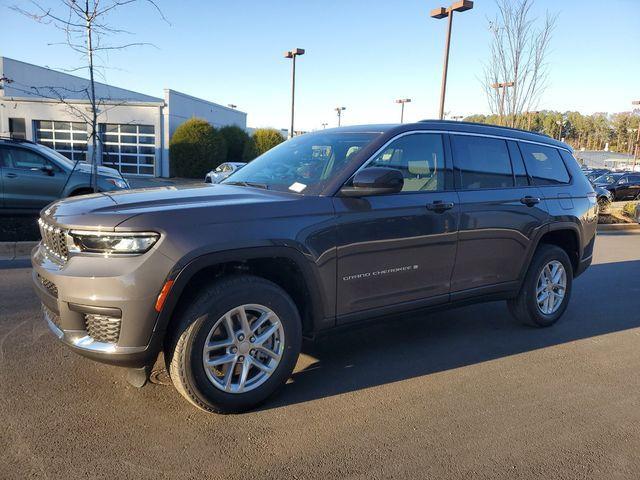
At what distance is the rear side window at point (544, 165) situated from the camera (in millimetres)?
4855

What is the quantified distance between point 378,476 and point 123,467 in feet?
4.34

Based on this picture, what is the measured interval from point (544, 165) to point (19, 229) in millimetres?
8253

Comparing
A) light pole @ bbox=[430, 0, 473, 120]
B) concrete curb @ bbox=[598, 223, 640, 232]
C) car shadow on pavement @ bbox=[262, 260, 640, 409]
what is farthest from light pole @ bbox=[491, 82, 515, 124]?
car shadow on pavement @ bbox=[262, 260, 640, 409]

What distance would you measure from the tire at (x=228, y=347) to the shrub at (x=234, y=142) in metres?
29.8

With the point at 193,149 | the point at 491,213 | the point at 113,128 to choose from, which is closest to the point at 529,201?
the point at 491,213

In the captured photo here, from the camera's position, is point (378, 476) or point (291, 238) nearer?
point (378, 476)

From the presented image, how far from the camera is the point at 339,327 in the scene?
3.52 m

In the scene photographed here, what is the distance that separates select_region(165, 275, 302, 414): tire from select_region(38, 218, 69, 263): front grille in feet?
2.62

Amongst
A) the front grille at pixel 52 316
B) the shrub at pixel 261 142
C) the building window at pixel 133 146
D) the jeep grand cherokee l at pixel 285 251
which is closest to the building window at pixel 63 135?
the building window at pixel 133 146

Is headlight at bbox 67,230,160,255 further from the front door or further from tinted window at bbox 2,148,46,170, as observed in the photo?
tinted window at bbox 2,148,46,170

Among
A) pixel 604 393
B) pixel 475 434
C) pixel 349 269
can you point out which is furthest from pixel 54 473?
pixel 604 393

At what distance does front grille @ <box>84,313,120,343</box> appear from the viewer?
277 centimetres

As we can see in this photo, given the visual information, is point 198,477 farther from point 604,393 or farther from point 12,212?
point 12,212

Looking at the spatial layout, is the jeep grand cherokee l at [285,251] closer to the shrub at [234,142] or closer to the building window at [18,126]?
the shrub at [234,142]
